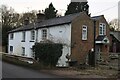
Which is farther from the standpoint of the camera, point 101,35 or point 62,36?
point 101,35

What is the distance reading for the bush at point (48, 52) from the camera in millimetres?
21562

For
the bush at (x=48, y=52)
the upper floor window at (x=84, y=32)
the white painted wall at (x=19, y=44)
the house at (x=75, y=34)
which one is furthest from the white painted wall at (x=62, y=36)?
the white painted wall at (x=19, y=44)

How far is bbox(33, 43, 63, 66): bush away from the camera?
849 inches

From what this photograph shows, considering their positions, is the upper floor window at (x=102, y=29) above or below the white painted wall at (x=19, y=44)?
above

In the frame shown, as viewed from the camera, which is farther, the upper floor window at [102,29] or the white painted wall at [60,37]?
the upper floor window at [102,29]

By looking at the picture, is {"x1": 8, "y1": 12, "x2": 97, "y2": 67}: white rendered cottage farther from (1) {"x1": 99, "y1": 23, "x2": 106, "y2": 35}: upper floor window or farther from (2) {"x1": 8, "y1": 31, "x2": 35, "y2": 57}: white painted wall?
(1) {"x1": 99, "y1": 23, "x2": 106, "y2": 35}: upper floor window

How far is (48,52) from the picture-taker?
21.5m

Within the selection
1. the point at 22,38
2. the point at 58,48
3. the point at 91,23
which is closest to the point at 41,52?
the point at 58,48

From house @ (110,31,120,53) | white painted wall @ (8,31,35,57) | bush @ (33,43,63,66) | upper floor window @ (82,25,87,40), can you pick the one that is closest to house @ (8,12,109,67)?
upper floor window @ (82,25,87,40)

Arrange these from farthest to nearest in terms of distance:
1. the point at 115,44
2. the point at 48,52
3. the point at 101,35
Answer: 1. the point at 115,44
2. the point at 101,35
3. the point at 48,52

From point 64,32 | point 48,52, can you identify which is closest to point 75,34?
point 64,32

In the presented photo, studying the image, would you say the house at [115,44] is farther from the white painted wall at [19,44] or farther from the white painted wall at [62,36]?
the white painted wall at [62,36]

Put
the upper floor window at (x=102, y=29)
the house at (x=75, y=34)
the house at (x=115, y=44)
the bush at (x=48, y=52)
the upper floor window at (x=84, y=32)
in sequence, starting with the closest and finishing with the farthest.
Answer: the bush at (x=48, y=52) → the house at (x=75, y=34) → the upper floor window at (x=84, y=32) → the upper floor window at (x=102, y=29) → the house at (x=115, y=44)

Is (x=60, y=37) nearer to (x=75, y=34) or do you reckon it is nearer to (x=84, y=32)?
(x=75, y=34)
